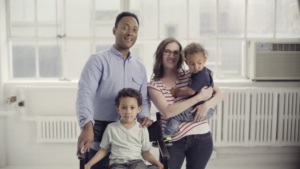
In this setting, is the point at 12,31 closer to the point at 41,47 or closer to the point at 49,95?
the point at 41,47

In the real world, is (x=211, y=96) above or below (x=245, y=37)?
below

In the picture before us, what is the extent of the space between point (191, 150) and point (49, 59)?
2.34 metres

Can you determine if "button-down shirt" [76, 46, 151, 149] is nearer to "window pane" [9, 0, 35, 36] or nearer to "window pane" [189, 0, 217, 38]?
"window pane" [189, 0, 217, 38]

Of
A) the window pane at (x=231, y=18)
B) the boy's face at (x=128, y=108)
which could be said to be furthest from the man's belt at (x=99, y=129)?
the window pane at (x=231, y=18)

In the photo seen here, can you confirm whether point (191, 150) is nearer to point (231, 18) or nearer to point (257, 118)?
point (257, 118)

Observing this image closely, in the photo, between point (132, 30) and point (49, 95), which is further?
point (49, 95)

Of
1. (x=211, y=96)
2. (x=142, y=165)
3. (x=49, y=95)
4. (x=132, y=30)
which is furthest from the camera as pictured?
(x=49, y=95)

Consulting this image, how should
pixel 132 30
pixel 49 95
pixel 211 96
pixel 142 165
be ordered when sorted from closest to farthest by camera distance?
pixel 142 165
pixel 132 30
pixel 211 96
pixel 49 95

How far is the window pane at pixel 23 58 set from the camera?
325cm

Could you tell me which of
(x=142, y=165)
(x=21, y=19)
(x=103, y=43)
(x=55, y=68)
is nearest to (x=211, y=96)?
(x=142, y=165)

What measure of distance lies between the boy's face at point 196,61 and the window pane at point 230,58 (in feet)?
5.65

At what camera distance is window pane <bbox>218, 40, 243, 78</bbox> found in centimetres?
333

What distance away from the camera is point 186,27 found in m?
3.26

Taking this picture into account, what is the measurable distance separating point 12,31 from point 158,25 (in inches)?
71.5
